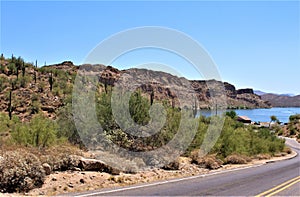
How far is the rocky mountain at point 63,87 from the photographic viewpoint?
3431 centimetres

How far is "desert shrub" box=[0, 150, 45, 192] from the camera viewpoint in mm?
11062

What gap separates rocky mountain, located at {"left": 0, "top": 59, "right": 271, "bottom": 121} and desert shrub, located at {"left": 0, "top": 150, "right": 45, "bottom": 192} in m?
18.2

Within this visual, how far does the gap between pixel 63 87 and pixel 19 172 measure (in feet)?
153

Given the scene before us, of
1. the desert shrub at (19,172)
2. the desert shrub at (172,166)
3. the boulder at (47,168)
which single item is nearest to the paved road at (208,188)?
the desert shrub at (19,172)

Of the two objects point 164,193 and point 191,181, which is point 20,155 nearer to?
point 164,193

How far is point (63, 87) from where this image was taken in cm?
5656

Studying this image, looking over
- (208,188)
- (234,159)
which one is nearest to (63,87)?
(234,159)

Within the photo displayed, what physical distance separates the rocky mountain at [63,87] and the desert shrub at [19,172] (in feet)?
59.6

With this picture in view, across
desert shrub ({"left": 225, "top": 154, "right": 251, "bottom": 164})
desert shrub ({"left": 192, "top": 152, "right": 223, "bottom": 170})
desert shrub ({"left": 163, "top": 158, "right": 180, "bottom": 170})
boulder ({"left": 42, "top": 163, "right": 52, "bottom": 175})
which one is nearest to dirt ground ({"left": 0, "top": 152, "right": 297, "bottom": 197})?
boulder ({"left": 42, "top": 163, "right": 52, "bottom": 175})

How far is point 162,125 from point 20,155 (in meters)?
12.3

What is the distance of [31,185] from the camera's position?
1127 centimetres

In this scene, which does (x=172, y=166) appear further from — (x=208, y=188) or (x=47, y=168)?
(x=47, y=168)

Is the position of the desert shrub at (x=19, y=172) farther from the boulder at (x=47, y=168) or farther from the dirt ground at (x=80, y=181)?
the boulder at (x=47, y=168)

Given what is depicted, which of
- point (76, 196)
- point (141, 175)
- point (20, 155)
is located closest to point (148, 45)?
point (141, 175)
